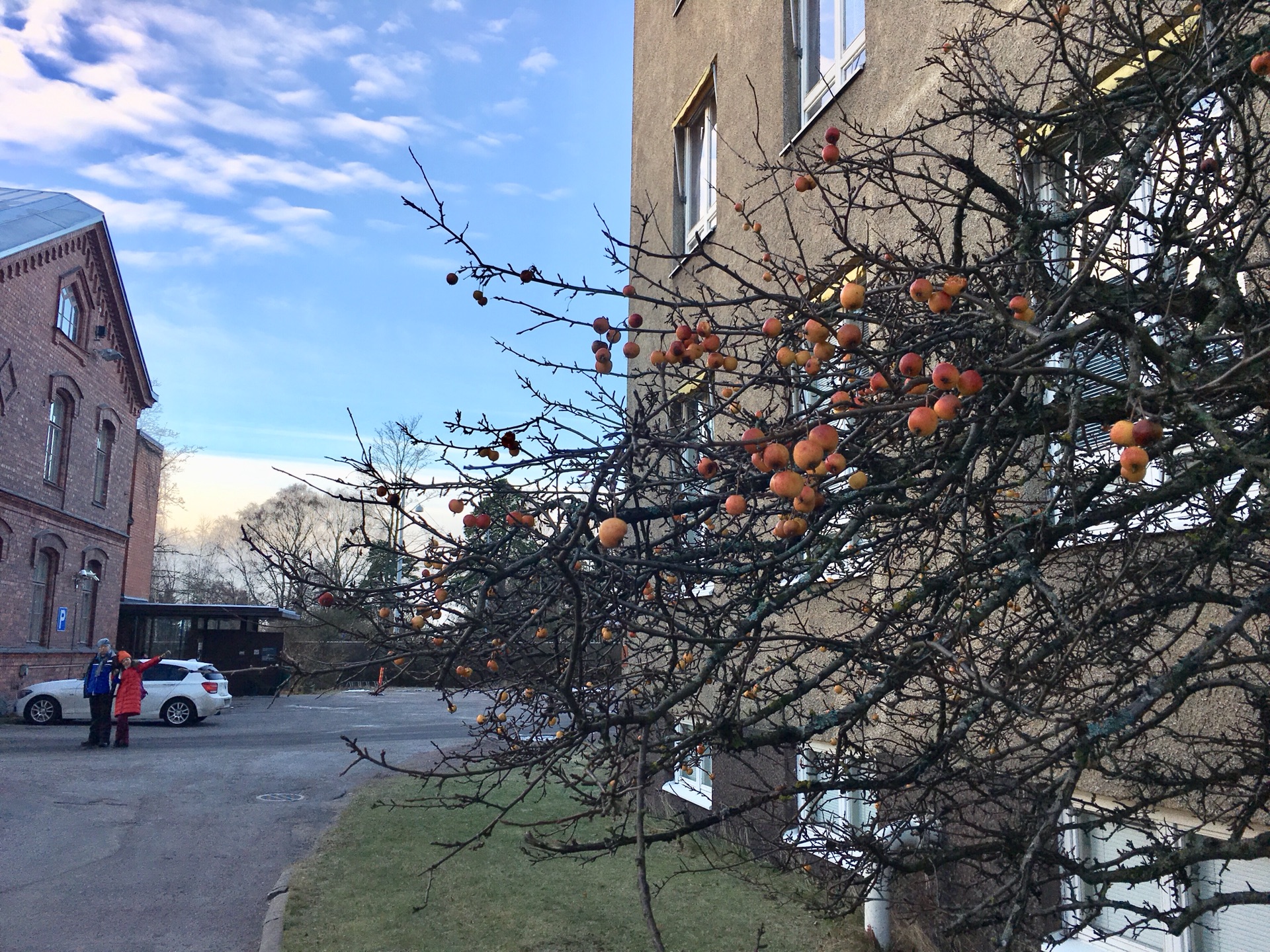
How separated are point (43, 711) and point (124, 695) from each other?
5.23 metres

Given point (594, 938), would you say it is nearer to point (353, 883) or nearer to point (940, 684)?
point (353, 883)

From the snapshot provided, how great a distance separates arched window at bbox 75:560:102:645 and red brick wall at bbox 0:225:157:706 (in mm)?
101

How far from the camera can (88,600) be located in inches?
985

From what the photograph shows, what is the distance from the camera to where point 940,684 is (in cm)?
251

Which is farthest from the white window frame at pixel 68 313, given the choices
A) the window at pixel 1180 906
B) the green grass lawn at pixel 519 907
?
the window at pixel 1180 906

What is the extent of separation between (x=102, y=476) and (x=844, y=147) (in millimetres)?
25270

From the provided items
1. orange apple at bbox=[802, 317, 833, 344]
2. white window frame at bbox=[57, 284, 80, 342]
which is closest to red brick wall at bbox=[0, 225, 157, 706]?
white window frame at bbox=[57, 284, 80, 342]

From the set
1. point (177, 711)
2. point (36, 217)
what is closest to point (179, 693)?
point (177, 711)

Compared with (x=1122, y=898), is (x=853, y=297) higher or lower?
higher

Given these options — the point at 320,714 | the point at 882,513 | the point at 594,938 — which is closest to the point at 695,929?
the point at 594,938

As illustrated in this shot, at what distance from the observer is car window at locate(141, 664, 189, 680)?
2108 centimetres

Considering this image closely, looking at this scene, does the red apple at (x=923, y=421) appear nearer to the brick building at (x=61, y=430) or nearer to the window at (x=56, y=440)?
the brick building at (x=61, y=430)

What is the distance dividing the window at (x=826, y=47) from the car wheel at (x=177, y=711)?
19.2 meters

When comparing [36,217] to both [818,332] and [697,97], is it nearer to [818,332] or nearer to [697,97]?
[697,97]
